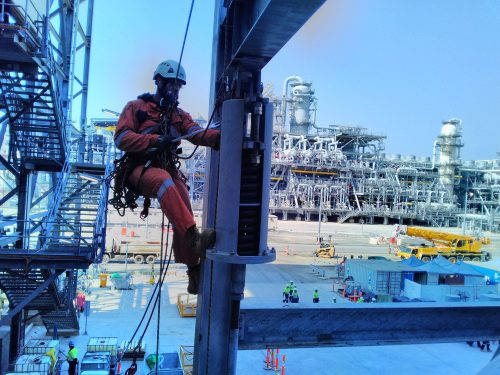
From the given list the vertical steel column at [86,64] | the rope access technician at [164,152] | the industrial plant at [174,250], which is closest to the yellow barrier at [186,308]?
the industrial plant at [174,250]

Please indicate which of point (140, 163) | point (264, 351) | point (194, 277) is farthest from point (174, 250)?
point (264, 351)

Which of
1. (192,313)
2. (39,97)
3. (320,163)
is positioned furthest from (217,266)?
(320,163)

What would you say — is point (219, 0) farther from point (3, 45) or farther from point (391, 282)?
point (391, 282)

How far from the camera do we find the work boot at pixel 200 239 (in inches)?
134

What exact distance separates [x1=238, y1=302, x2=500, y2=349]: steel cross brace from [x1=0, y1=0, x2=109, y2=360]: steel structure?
526 cm

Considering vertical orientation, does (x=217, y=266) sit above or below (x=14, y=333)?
above

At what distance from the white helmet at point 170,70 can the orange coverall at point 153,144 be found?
0.25 metres

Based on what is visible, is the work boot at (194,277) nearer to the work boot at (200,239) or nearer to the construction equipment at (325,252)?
the work boot at (200,239)

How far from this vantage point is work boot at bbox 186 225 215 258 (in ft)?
11.2

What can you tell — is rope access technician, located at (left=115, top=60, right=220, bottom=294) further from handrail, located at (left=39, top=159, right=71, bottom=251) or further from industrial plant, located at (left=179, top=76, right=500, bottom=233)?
industrial plant, located at (left=179, top=76, right=500, bottom=233)

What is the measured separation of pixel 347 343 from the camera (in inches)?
162

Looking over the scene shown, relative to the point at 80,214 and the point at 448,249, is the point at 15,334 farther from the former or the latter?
the point at 448,249

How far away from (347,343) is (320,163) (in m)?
48.3

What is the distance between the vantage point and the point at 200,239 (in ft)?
11.4
